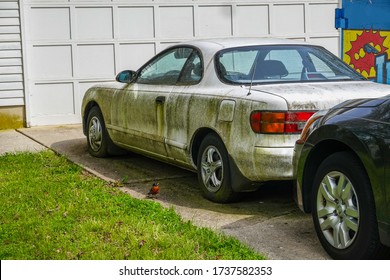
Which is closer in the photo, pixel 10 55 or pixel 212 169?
pixel 212 169

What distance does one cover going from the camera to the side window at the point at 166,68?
26.1 feet

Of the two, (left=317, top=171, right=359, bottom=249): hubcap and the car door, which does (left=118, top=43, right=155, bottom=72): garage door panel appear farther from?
(left=317, top=171, right=359, bottom=249): hubcap

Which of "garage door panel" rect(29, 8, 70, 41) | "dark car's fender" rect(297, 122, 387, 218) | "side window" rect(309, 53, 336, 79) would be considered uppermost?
"garage door panel" rect(29, 8, 70, 41)

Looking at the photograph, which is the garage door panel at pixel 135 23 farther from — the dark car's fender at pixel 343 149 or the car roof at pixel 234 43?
the dark car's fender at pixel 343 149

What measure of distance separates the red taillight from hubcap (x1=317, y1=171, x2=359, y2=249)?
1.07 m

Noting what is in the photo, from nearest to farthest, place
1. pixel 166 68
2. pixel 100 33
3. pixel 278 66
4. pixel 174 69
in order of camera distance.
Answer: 1. pixel 278 66
2. pixel 174 69
3. pixel 166 68
4. pixel 100 33

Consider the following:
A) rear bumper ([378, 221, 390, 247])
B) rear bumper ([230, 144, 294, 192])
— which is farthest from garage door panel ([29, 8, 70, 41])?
rear bumper ([378, 221, 390, 247])

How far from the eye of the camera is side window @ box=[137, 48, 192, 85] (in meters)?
7.94

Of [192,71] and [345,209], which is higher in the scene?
[192,71]

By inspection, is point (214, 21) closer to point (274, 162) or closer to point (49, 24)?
point (49, 24)

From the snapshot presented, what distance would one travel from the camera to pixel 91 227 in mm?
6020

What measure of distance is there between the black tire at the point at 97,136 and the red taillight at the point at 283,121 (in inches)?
134

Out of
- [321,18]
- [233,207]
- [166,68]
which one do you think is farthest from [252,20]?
[233,207]

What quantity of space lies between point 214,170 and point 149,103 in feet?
4.74
